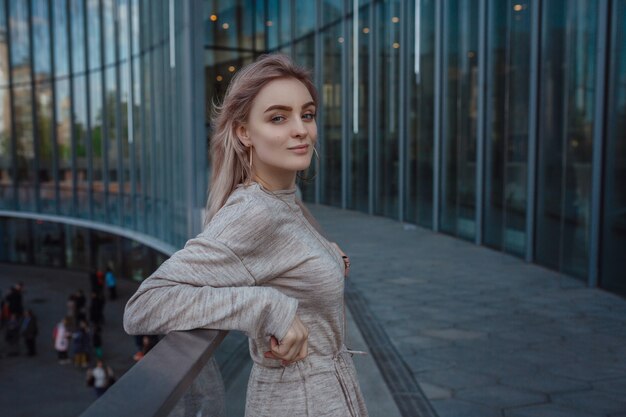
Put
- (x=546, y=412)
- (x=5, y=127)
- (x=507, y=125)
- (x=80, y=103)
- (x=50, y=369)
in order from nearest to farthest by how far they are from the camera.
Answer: (x=546, y=412)
(x=507, y=125)
(x=50, y=369)
(x=80, y=103)
(x=5, y=127)

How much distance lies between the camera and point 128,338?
17.4 metres

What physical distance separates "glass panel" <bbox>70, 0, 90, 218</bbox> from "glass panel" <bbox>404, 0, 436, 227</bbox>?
1455 centimetres

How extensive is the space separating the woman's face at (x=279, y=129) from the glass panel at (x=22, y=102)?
28.3 meters

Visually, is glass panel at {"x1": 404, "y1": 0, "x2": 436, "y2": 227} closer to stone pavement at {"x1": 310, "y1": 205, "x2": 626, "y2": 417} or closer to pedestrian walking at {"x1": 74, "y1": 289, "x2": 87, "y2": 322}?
stone pavement at {"x1": 310, "y1": 205, "x2": 626, "y2": 417}

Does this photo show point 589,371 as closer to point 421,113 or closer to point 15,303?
point 421,113

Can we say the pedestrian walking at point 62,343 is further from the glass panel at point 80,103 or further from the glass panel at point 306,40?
the glass panel at point 80,103

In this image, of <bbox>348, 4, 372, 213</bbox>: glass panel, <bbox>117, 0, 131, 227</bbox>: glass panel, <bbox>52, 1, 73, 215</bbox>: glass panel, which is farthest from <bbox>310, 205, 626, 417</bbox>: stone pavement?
<bbox>52, 1, 73, 215</bbox>: glass panel

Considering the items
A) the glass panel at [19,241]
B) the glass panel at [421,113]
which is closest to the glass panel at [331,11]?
the glass panel at [421,113]

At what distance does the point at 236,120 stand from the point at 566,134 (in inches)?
329

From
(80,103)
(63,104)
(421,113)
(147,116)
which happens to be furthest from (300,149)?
(63,104)

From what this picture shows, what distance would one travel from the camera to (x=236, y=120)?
5.22 feet

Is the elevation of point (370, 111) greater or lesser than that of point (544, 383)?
greater

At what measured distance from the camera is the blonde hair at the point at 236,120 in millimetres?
1545

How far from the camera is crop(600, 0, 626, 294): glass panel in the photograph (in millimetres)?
7527
